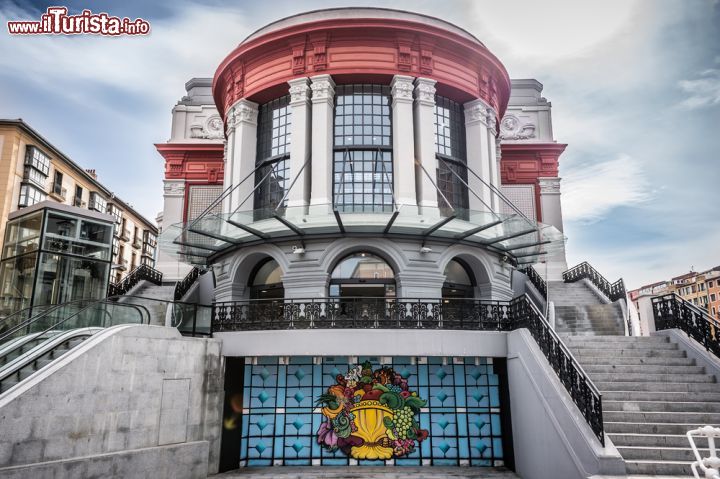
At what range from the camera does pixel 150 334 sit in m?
11.9

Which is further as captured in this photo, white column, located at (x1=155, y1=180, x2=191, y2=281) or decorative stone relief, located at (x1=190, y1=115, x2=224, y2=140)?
decorative stone relief, located at (x1=190, y1=115, x2=224, y2=140)

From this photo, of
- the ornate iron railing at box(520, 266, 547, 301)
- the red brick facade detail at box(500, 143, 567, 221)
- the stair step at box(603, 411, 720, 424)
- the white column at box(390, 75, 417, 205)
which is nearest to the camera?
the stair step at box(603, 411, 720, 424)

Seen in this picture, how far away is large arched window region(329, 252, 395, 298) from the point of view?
17.2 m

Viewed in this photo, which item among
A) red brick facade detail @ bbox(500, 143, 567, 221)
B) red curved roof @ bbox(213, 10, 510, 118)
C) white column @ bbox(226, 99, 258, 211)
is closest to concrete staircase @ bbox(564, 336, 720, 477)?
red curved roof @ bbox(213, 10, 510, 118)

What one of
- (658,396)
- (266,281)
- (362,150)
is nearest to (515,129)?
(362,150)

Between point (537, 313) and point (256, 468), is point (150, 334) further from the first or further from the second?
point (537, 313)

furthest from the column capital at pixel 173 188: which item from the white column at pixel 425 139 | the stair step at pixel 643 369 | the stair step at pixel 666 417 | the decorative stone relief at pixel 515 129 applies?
the stair step at pixel 666 417

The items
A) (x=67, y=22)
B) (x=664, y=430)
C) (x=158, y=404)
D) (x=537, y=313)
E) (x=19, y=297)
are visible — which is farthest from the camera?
(x=67, y=22)

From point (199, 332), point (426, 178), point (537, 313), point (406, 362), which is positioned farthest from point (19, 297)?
point (537, 313)

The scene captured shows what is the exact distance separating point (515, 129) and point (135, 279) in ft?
76.4

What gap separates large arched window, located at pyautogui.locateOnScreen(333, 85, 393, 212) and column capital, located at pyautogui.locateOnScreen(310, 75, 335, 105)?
2.18 feet

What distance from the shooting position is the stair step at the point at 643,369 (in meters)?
11.9

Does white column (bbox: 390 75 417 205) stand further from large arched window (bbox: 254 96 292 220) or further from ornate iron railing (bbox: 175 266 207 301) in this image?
ornate iron railing (bbox: 175 266 207 301)

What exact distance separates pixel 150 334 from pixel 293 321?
3532mm
